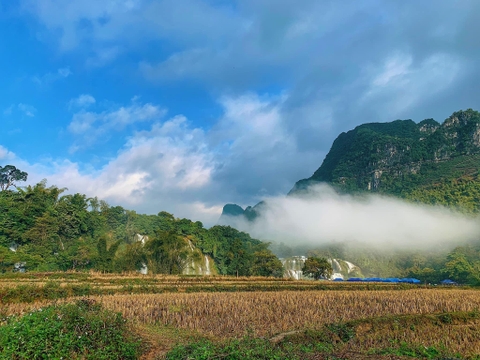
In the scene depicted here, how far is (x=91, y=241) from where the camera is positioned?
63.2m

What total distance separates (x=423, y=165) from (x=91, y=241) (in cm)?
13362

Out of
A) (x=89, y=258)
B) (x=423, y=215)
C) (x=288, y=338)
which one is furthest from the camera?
(x=423, y=215)

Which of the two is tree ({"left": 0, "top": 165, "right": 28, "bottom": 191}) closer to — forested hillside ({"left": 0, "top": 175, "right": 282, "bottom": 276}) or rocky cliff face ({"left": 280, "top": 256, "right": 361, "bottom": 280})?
forested hillside ({"left": 0, "top": 175, "right": 282, "bottom": 276})

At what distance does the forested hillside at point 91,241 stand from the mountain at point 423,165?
8051 cm

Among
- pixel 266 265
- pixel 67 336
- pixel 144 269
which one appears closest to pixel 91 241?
pixel 144 269

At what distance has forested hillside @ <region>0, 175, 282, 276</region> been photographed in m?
53.6

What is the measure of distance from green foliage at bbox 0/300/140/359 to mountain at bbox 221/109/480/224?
390 ft

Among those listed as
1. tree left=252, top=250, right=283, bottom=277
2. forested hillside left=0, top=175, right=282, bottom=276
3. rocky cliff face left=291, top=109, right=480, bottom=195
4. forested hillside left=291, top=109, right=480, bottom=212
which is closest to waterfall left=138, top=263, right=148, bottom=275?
forested hillside left=0, top=175, right=282, bottom=276

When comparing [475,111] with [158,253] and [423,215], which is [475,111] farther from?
[158,253]

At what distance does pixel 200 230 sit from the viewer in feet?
265

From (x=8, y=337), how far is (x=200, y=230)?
7398cm

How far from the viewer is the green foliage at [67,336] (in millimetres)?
7484

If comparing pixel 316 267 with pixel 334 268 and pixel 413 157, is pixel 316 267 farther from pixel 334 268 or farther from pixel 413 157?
pixel 413 157

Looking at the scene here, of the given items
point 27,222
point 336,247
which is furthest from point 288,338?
point 336,247
